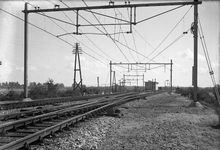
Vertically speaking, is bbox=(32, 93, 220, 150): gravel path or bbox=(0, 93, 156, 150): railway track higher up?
bbox=(0, 93, 156, 150): railway track

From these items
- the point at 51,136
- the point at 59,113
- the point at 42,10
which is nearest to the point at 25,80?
the point at 42,10

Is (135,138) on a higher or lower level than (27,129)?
lower

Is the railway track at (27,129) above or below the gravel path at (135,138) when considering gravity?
above

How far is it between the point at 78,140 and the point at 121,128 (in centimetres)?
310

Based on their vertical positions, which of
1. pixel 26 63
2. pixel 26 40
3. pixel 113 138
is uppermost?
pixel 26 40

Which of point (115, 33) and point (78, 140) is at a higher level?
point (115, 33)

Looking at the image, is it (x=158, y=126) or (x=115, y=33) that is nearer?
(x=158, y=126)

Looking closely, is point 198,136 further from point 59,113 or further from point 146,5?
point 146,5

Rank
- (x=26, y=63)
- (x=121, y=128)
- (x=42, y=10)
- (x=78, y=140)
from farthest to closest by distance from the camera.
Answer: (x=26, y=63) → (x=42, y=10) → (x=121, y=128) → (x=78, y=140)

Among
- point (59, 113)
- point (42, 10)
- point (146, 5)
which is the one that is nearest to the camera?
point (59, 113)

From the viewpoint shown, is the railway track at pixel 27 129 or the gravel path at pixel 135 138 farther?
the gravel path at pixel 135 138

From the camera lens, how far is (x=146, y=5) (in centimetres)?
1639

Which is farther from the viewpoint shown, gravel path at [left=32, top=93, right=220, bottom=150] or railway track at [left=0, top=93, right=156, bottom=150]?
gravel path at [left=32, top=93, right=220, bottom=150]

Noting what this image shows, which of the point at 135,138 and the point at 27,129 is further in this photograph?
the point at 27,129
